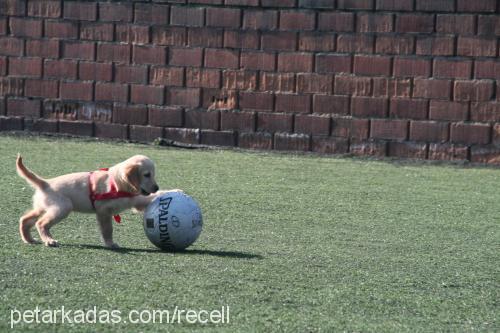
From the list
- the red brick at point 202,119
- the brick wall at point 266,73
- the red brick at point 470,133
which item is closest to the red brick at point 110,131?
the brick wall at point 266,73

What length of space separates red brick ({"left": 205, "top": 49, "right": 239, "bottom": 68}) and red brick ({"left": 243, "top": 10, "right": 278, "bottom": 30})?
431mm

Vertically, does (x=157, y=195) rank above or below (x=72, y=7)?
below

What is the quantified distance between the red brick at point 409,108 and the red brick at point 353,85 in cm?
39

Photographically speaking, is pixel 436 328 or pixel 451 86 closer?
pixel 436 328

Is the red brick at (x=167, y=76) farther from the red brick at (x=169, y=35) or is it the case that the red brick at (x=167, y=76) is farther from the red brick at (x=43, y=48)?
the red brick at (x=43, y=48)

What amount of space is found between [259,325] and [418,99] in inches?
382

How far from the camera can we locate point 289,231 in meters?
8.80

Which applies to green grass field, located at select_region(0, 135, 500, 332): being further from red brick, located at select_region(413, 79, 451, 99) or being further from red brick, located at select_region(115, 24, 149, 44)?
red brick, located at select_region(115, 24, 149, 44)

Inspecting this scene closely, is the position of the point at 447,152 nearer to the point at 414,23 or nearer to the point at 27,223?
the point at 414,23

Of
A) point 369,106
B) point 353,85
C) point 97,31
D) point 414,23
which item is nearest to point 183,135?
point 97,31

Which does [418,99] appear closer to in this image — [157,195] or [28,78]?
[28,78]

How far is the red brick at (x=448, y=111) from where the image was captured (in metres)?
14.6

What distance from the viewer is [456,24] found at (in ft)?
47.7

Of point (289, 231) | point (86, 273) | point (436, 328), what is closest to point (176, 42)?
point (289, 231)
